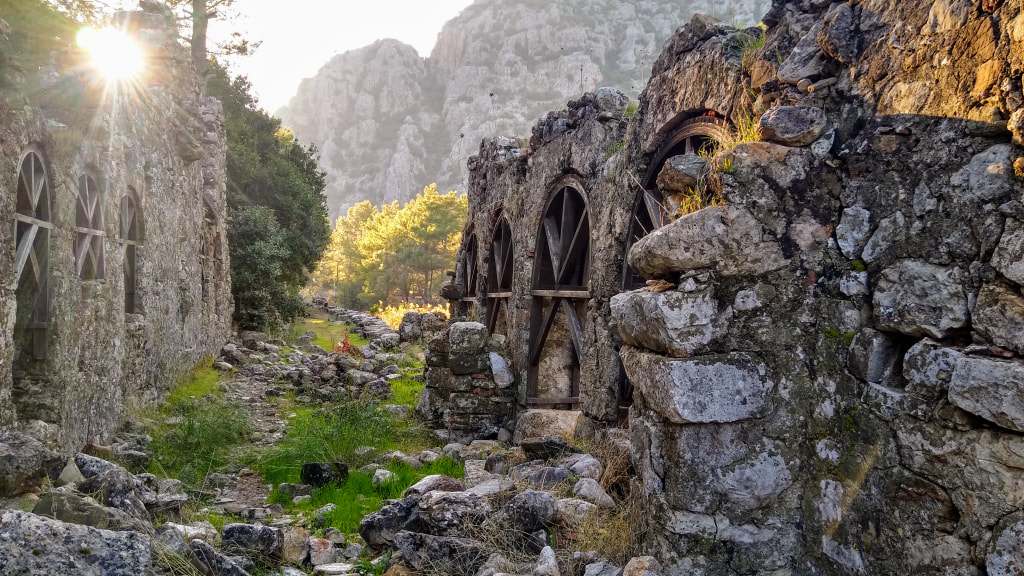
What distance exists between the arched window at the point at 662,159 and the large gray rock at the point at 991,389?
2.19 metres

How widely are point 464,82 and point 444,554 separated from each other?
100261 millimetres

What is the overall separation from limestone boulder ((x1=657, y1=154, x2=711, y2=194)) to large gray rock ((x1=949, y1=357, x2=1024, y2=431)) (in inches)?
60.0

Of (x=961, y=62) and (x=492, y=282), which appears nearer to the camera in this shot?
(x=961, y=62)

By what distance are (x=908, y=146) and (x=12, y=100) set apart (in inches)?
236

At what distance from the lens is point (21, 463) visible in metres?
3.70

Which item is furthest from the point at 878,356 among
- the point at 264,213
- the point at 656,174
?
the point at 264,213

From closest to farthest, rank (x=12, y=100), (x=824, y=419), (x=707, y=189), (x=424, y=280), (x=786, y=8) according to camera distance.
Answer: (x=824, y=419)
(x=707, y=189)
(x=786, y=8)
(x=12, y=100)
(x=424, y=280)

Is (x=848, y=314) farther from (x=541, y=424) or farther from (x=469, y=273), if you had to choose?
(x=469, y=273)

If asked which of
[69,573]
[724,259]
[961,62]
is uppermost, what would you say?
[961,62]

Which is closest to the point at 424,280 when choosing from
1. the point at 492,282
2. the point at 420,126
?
the point at 492,282

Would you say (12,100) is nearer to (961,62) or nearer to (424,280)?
(961,62)

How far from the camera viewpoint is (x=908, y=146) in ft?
8.29

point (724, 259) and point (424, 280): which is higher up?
A: point (424, 280)

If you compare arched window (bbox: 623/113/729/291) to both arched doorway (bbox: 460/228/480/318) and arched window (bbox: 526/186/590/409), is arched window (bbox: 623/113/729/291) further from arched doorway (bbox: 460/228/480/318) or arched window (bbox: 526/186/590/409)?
arched doorway (bbox: 460/228/480/318)
